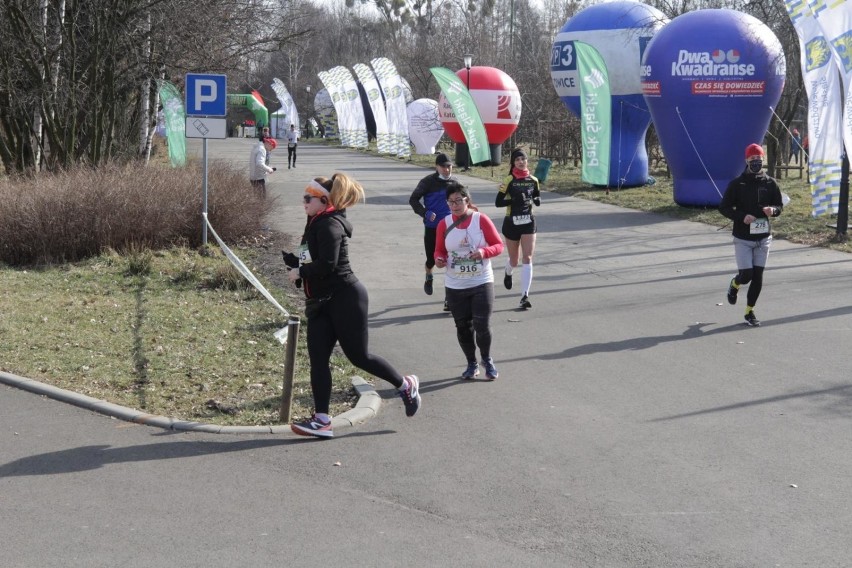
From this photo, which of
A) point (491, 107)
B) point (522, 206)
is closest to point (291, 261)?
point (522, 206)

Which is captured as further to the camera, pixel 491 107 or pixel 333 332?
pixel 491 107

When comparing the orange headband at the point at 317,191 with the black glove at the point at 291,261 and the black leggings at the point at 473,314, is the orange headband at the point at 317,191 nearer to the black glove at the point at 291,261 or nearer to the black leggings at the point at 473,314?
the black glove at the point at 291,261

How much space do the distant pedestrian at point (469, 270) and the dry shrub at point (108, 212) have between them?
8196mm

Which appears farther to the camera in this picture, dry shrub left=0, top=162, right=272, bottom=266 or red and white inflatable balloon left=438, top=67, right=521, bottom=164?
red and white inflatable balloon left=438, top=67, right=521, bottom=164

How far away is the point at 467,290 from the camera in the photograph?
859cm

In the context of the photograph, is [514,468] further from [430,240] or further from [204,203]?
[204,203]

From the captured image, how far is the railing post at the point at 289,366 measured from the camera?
23.3ft

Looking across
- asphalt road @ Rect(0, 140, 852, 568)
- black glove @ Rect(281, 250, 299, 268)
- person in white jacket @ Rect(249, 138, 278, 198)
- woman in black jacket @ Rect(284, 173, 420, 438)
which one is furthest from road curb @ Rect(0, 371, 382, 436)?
person in white jacket @ Rect(249, 138, 278, 198)

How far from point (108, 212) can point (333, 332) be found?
9.59 meters

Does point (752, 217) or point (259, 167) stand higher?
point (259, 167)

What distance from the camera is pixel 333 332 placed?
711 cm

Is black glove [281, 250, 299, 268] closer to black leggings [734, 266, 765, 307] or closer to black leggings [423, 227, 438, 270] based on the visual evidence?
black leggings [423, 227, 438, 270]

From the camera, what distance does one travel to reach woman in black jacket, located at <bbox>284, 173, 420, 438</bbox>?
272 inches

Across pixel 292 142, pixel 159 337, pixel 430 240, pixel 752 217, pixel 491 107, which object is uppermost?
pixel 491 107
